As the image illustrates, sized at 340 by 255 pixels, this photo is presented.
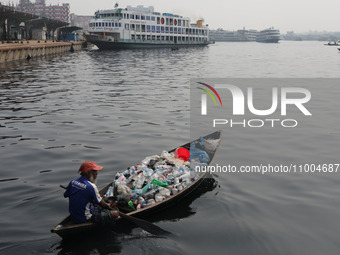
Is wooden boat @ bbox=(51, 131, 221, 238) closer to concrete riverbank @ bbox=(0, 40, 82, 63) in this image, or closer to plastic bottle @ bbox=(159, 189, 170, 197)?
plastic bottle @ bbox=(159, 189, 170, 197)

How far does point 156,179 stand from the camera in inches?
392

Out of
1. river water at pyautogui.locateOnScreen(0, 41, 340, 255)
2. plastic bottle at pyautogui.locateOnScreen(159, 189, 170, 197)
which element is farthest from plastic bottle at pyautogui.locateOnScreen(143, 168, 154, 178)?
river water at pyautogui.locateOnScreen(0, 41, 340, 255)

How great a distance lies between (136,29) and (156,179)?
283 feet

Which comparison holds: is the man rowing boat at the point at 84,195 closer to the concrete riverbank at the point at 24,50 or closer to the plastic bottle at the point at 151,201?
the plastic bottle at the point at 151,201

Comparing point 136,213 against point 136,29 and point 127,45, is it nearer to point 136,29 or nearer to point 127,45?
point 127,45

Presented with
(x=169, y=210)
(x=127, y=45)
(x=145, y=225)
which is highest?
(x=127, y=45)

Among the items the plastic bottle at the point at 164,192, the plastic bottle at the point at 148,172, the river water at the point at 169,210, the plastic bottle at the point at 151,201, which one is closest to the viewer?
the river water at the point at 169,210

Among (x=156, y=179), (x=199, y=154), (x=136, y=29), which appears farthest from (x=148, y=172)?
(x=136, y=29)

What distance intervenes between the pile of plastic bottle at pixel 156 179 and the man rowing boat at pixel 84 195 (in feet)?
3.87

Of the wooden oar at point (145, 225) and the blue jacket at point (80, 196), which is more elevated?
the blue jacket at point (80, 196)

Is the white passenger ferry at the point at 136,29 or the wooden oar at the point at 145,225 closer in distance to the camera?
the wooden oar at the point at 145,225

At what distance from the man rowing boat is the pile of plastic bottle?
1179 mm

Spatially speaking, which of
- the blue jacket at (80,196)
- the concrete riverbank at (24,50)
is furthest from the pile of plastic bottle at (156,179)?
the concrete riverbank at (24,50)

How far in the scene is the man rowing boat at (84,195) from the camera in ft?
26.0
